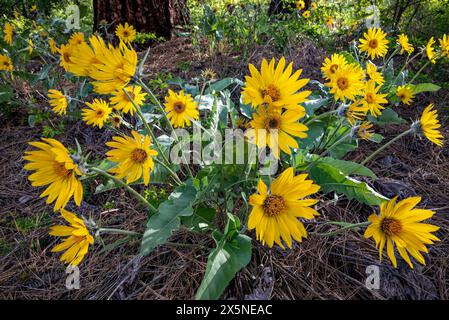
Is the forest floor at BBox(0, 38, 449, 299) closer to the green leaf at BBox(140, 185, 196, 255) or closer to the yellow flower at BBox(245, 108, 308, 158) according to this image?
the green leaf at BBox(140, 185, 196, 255)

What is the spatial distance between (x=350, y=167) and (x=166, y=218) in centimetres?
88

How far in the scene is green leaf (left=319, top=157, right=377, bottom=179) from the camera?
137cm

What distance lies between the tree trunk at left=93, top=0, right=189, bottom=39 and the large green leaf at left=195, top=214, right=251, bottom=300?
3245mm

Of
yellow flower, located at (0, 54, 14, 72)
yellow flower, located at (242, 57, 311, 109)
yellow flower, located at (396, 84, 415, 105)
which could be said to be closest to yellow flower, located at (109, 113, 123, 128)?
yellow flower, located at (242, 57, 311, 109)

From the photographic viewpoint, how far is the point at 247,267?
4.60 feet

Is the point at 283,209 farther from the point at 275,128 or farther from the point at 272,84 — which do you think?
the point at 272,84

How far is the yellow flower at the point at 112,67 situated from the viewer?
1184 mm

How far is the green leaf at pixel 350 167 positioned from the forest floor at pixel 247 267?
0.85 feet

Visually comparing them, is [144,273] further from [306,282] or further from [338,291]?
[338,291]

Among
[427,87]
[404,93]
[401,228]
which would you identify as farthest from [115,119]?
[427,87]

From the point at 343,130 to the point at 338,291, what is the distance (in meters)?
0.86

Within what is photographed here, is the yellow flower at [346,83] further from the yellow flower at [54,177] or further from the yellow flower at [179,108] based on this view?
the yellow flower at [54,177]

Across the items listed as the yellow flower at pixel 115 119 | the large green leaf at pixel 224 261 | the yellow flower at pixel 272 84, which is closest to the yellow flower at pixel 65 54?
the yellow flower at pixel 115 119
